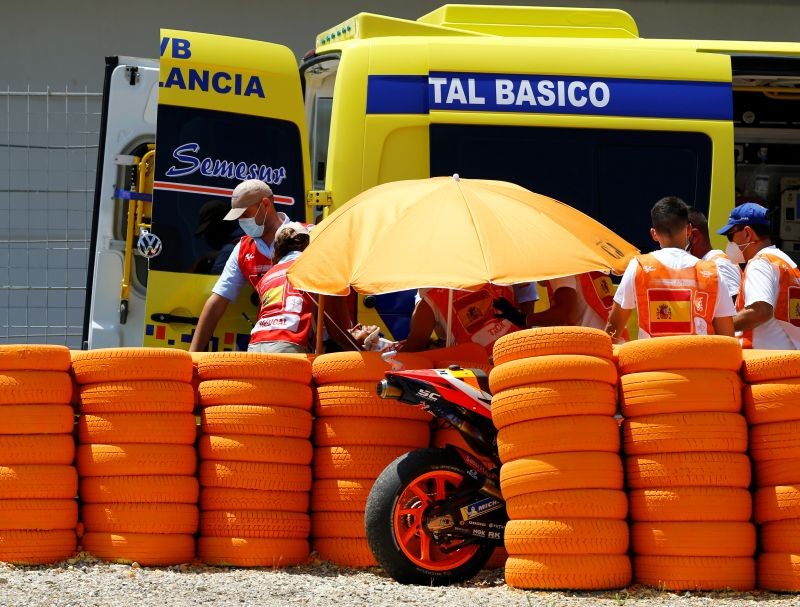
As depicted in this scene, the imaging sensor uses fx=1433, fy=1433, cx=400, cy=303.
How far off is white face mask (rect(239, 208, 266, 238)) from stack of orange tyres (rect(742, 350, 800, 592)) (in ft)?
9.36

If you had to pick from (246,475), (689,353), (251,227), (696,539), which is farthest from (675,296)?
(251,227)

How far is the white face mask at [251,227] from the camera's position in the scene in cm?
751

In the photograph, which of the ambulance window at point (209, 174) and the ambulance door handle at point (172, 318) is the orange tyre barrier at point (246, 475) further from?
the ambulance window at point (209, 174)

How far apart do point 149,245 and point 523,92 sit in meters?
2.20

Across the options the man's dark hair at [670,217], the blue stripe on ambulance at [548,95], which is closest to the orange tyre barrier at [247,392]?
the man's dark hair at [670,217]

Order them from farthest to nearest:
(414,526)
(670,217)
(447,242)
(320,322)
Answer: (320,322) → (670,217) → (447,242) → (414,526)

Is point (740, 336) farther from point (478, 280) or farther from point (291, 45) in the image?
point (291, 45)

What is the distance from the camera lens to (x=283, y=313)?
283 inches

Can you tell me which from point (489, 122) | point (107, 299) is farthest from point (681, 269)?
point (107, 299)

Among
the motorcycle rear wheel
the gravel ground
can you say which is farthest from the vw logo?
the motorcycle rear wheel

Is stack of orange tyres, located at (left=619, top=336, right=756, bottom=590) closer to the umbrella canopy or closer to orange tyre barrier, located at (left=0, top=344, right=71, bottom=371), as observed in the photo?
the umbrella canopy

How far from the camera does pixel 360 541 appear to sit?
622 centimetres

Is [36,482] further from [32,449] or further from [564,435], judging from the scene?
[564,435]

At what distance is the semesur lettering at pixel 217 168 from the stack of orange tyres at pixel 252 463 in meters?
1.63
